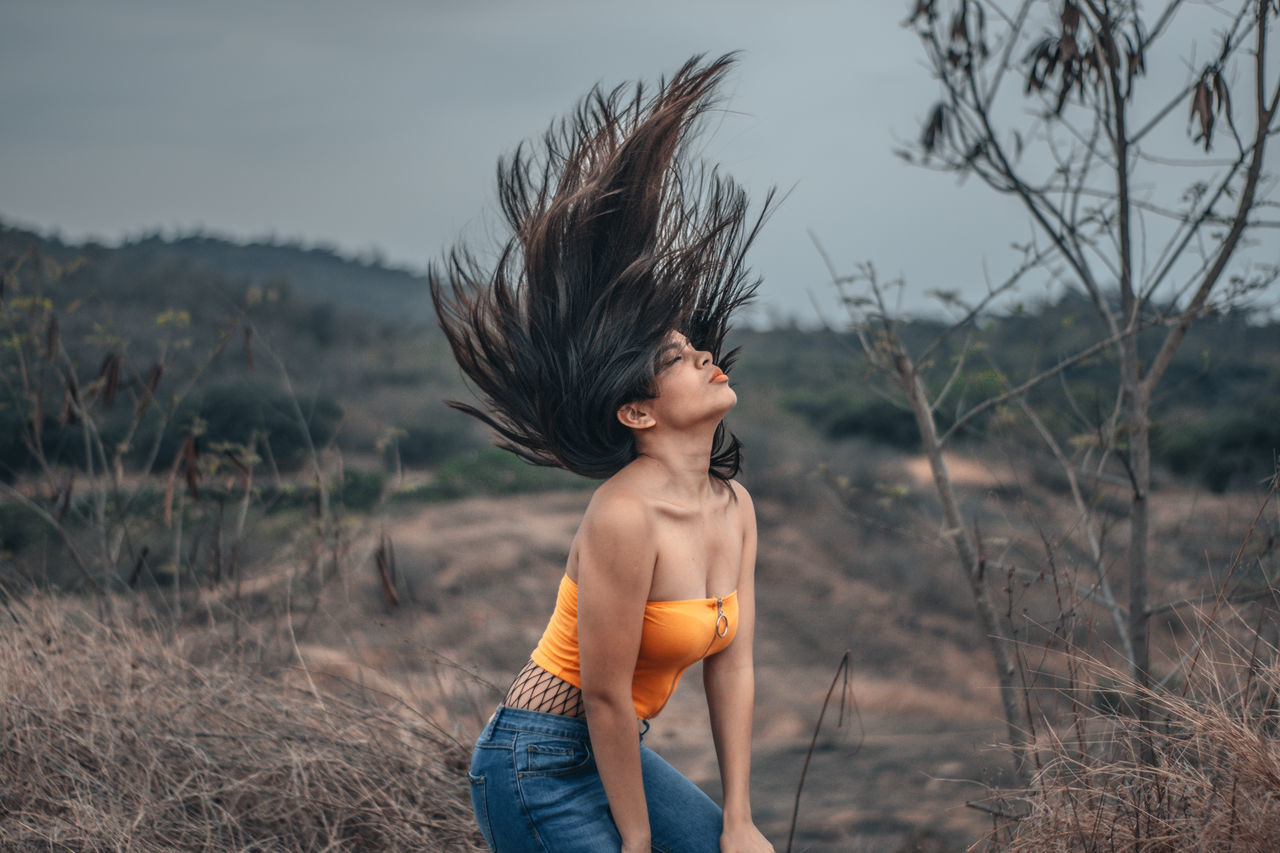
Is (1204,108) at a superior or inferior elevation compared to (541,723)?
superior

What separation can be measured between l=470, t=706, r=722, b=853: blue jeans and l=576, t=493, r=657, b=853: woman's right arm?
0.25ft

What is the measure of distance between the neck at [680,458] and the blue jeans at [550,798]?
18.7 inches

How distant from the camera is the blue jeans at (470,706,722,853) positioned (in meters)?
1.69

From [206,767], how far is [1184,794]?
2623mm

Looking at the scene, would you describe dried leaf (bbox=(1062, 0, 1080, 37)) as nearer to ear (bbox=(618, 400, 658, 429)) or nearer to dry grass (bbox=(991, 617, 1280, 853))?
dry grass (bbox=(991, 617, 1280, 853))

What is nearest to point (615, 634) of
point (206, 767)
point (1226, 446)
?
point (206, 767)

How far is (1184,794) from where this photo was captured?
186cm

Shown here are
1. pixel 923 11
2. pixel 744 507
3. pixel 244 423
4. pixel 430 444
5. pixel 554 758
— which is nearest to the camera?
pixel 554 758

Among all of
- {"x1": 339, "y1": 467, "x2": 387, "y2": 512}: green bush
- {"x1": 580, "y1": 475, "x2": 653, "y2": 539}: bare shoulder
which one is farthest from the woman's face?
{"x1": 339, "y1": 467, "x2": 387, "y2": 512}: green bush

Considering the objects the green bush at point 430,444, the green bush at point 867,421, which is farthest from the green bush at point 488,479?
the green bush at point 867,421

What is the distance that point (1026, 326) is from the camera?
89.1ft

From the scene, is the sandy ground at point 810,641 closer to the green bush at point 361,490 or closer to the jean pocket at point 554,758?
the green bush at point 361,490

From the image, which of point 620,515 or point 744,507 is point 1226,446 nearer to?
point 744,507

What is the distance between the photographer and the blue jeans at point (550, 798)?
1.69 m
